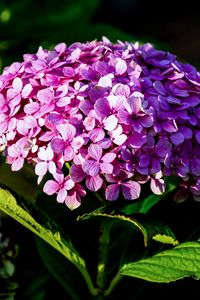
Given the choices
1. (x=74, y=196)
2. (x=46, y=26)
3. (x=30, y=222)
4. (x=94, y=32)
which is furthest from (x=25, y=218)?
(x=46, y=26)

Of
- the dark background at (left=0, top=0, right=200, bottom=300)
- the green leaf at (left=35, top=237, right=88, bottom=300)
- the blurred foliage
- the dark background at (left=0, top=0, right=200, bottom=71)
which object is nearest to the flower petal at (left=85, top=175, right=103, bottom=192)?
the dark background at (left=0, top=0, right=200, bottom=300)

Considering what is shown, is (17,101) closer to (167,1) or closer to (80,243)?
(80,243)

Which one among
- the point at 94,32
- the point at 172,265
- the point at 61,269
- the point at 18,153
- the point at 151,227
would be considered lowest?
the point at 94,32

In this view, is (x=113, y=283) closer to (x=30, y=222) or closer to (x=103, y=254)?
(x=103, y=254)

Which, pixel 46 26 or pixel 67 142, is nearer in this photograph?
pixel 67 142

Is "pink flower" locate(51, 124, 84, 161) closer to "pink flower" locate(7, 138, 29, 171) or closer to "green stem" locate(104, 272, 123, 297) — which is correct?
"pink flower" locate(7, 138, 29, 171)

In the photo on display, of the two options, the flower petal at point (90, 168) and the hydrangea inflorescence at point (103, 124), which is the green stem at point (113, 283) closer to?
the hydrangea inflorescence at point (103, 124)

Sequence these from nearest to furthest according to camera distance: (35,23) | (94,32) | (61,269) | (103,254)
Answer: (103,254) < (61,269) < (94,32) < (35,23)

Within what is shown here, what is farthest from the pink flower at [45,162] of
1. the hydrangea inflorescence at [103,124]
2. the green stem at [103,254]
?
the green stem at [103,254]
